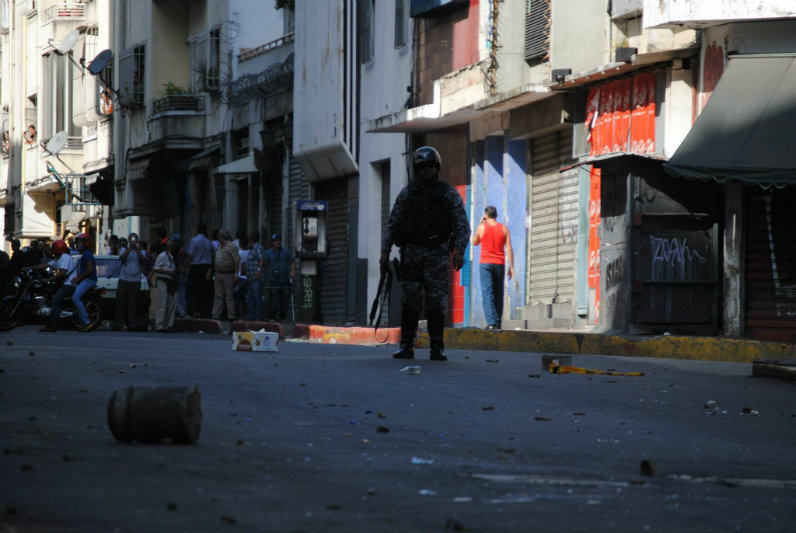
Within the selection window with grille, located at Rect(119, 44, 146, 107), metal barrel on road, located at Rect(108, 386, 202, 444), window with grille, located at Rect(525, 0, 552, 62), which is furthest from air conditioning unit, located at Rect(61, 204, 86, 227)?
metal barrel on road, located at Rect(108, 386, 202, 444)

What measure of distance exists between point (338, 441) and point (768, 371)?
6682mm

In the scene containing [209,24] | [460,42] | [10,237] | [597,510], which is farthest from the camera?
[10,237]

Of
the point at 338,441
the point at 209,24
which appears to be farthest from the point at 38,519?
the point at 209,24

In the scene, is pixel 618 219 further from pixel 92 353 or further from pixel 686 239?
pixel 92 353

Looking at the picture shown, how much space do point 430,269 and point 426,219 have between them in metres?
0.45

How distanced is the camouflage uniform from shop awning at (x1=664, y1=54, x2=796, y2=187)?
494 cm

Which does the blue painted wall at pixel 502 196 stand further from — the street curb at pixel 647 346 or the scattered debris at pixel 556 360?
the scattered debris at pixel 556 360

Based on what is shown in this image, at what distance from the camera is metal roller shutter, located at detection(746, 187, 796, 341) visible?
781 inches

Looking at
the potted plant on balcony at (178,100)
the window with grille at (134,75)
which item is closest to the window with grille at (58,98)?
the window with grille at (134,75)

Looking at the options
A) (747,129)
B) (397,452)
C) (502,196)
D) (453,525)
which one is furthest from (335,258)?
(453,525)

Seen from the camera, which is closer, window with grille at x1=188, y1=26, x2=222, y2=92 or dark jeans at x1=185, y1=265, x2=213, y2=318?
dark jeans at x1=185, y1=265, x2=213, y2=318

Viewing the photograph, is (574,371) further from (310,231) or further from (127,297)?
(310,231)

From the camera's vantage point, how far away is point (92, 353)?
560 inches

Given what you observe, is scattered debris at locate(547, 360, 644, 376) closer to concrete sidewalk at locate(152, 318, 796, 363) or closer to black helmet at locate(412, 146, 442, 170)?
black helmet at locate(412, 146, 442, 170)
